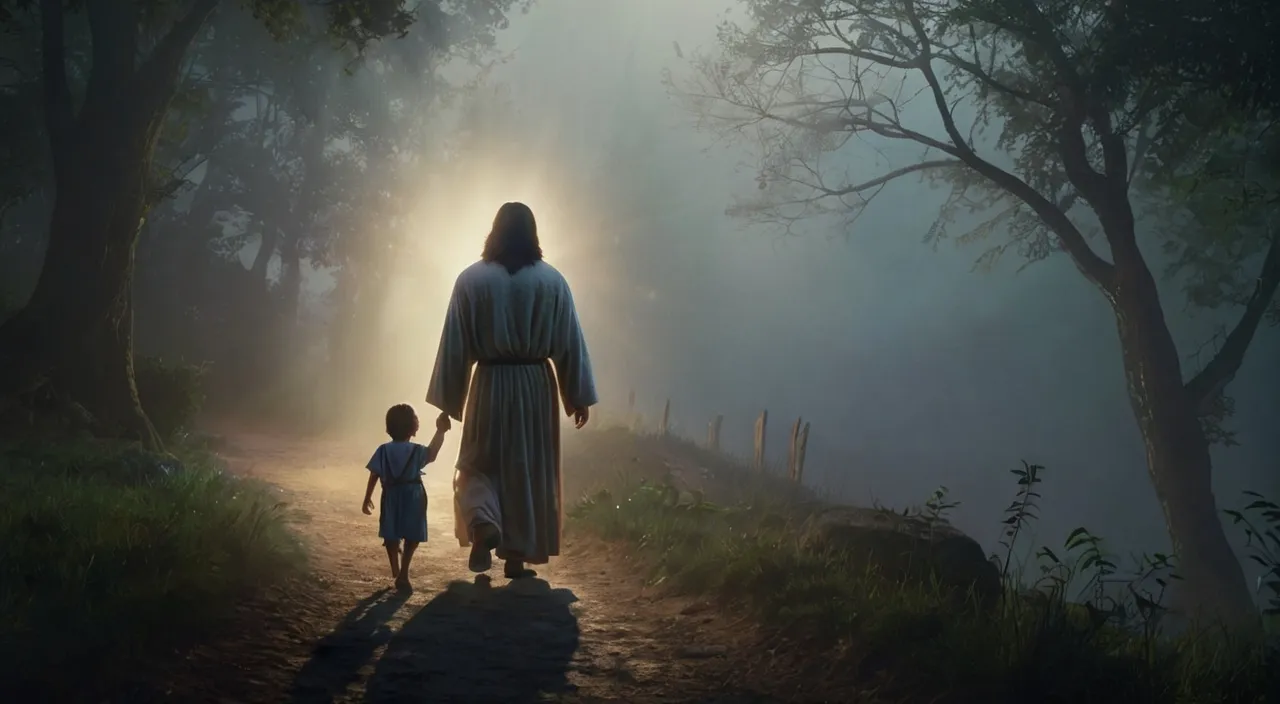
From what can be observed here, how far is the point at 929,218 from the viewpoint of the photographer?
68.3 m

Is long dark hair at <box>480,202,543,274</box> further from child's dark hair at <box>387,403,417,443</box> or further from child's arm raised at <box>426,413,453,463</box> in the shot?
child's dark hair at <box>387,403,417,443</box>

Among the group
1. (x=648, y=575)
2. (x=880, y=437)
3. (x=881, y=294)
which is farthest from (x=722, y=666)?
(x=881, y=294)

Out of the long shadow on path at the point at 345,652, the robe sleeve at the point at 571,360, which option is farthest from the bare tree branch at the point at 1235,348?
the long shadow on path at the point at 345,652

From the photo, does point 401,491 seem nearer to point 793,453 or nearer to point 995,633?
point 995,633

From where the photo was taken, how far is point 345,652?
480cm

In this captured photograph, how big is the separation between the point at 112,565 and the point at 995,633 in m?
4.36

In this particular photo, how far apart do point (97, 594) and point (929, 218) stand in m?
68.8

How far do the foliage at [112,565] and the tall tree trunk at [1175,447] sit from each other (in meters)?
11.7

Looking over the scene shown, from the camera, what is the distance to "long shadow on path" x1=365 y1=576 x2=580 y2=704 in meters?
4.28

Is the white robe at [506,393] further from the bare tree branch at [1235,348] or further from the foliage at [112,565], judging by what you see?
the bare tree branch at [1235,348]

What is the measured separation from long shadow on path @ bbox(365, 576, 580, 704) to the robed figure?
433 millimetres

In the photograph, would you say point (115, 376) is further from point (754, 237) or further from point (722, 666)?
point (754, 237)

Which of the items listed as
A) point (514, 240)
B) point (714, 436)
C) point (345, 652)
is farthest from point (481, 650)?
point (714, 436)

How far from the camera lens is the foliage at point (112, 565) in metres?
3.98
